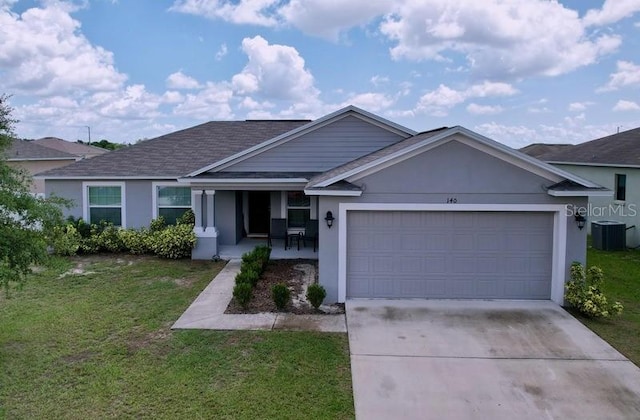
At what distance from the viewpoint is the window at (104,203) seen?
50.6 ft

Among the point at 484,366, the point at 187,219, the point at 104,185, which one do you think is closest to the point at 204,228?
the point at 187,219

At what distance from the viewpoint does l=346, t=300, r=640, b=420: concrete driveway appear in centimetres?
548

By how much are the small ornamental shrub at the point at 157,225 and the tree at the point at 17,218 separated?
7718mm

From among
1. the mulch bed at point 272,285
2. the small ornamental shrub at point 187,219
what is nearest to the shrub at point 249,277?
the mulch bed at point 272,285

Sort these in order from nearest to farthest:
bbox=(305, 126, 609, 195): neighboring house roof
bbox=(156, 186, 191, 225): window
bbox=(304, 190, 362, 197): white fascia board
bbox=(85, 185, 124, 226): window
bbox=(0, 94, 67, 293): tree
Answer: bbox=(0, 94, 67, 293): tree
bbox=(305, 126, 609, 195): neighboring house roof
bbox=(304, 190, 362, 197): white fascia board
bbox=(156, 186, 191, 225): window
bbox=(85, 185, 124, 226): window

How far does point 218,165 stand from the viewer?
1347 centimetres

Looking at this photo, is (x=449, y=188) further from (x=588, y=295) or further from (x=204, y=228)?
(x=204, y=228)

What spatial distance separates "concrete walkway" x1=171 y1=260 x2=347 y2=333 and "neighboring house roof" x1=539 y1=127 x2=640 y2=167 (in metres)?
14.0

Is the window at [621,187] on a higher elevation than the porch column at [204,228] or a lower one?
higher

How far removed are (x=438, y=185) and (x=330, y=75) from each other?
12450 mm

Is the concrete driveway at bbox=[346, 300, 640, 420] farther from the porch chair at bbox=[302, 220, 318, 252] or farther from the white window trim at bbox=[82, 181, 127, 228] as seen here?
the white window trim at bbox=[82, 181, 127, 228]

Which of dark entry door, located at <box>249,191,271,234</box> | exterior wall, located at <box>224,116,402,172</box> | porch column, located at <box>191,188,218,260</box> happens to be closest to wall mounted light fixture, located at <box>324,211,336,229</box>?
exterior wall, located at <box>224,116,402,172</box>

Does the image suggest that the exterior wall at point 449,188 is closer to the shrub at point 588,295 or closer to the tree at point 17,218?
the shrub at point 588,295

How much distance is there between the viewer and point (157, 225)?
48.2 feet
